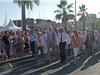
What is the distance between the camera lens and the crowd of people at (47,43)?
1911cm

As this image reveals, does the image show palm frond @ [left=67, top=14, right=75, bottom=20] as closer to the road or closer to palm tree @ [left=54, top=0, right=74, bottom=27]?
palm tree @ [left=54, top=0, right=74, bottom=27]

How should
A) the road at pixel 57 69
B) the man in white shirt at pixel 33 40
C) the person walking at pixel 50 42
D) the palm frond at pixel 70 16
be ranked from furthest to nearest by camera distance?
the palm frond at pixel 70 16
the man in white shirt at pixel 33 40
the person walking at pixel 50 42
the road at pixel 57 69

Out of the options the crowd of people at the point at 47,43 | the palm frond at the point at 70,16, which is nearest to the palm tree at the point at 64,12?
the palm frond at the point at 70,16

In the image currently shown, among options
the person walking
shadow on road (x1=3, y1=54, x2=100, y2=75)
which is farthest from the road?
the person walking

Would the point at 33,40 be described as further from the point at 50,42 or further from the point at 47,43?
the point at 50,42

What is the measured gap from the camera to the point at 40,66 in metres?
17.7

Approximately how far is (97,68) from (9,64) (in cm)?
445

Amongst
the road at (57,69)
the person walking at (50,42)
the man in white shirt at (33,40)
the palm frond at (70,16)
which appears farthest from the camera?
the palm frond at (70,16)

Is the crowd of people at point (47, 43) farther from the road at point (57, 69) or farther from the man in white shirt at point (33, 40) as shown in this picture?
the road at point (57, 69)

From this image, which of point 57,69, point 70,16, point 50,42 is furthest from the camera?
point 70,16

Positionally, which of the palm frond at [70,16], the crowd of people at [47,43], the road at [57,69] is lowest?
the road at [57,69]

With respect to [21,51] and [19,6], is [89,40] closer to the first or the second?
[21,51]

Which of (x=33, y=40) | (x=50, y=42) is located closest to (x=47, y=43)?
(x=50, y=42)

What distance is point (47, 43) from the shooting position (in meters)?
19.2
